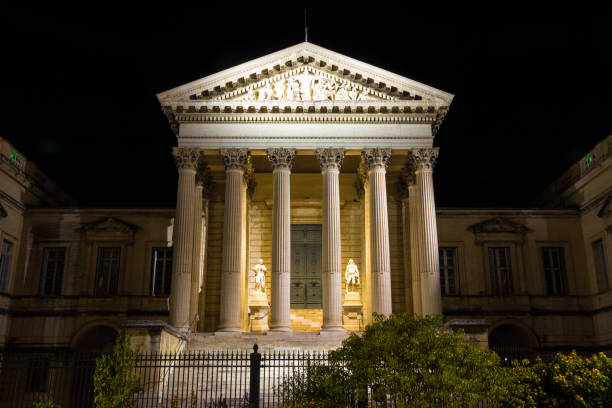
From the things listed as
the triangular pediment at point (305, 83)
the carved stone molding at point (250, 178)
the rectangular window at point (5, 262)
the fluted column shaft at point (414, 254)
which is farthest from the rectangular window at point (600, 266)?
the rectangular window at point (5, 262)

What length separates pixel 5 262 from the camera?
3106 cm

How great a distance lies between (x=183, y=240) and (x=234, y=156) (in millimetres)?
4688

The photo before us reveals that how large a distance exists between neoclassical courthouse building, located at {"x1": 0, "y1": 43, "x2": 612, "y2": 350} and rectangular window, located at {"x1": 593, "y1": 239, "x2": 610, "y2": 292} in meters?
0.09

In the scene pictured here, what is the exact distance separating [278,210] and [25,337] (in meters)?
16.0

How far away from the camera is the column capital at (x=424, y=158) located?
2758 centimetres

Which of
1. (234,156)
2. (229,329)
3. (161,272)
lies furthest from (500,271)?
(161,272)

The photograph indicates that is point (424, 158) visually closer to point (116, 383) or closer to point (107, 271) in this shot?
point (116, 383)

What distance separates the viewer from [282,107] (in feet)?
90.2

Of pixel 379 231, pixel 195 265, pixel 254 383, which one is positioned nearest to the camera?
pixel 254 383

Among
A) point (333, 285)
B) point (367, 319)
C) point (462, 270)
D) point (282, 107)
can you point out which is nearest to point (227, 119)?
point (282, 107)

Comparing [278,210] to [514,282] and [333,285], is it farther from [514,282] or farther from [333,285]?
[514,282]

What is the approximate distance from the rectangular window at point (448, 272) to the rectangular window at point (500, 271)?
2036mm

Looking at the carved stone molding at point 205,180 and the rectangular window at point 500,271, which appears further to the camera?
the rectangular window at point 500,271

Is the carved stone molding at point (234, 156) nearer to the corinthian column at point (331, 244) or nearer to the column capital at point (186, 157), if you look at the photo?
the column capital at point (186, 157)
